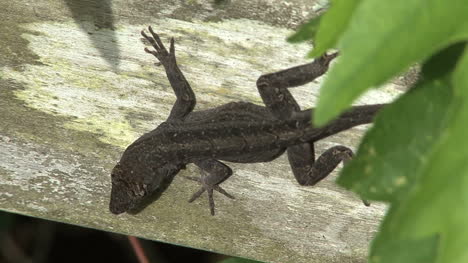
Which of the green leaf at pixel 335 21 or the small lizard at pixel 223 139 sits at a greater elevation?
the green leaf at pixel 335 21

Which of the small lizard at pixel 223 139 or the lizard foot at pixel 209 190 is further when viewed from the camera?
the lizard foot at pixel 209 190

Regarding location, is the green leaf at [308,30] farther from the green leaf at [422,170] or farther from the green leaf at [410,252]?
the green leaf at [410,252]

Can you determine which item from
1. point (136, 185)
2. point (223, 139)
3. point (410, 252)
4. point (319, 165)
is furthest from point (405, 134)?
point (136, 185)

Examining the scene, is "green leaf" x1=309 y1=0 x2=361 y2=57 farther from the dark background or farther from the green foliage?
the dark background

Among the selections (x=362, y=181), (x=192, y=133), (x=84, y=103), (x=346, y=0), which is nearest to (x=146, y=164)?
(x=192, y=133)

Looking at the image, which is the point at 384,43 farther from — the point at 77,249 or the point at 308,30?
the point at 77,249

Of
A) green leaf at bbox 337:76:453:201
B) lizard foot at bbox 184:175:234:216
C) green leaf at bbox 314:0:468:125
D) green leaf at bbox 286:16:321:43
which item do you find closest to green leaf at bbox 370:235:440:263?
green leaf at bbox 337:76:453:201

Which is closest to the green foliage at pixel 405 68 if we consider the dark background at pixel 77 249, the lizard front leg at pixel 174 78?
the lizard front leg at pixel 174 78
